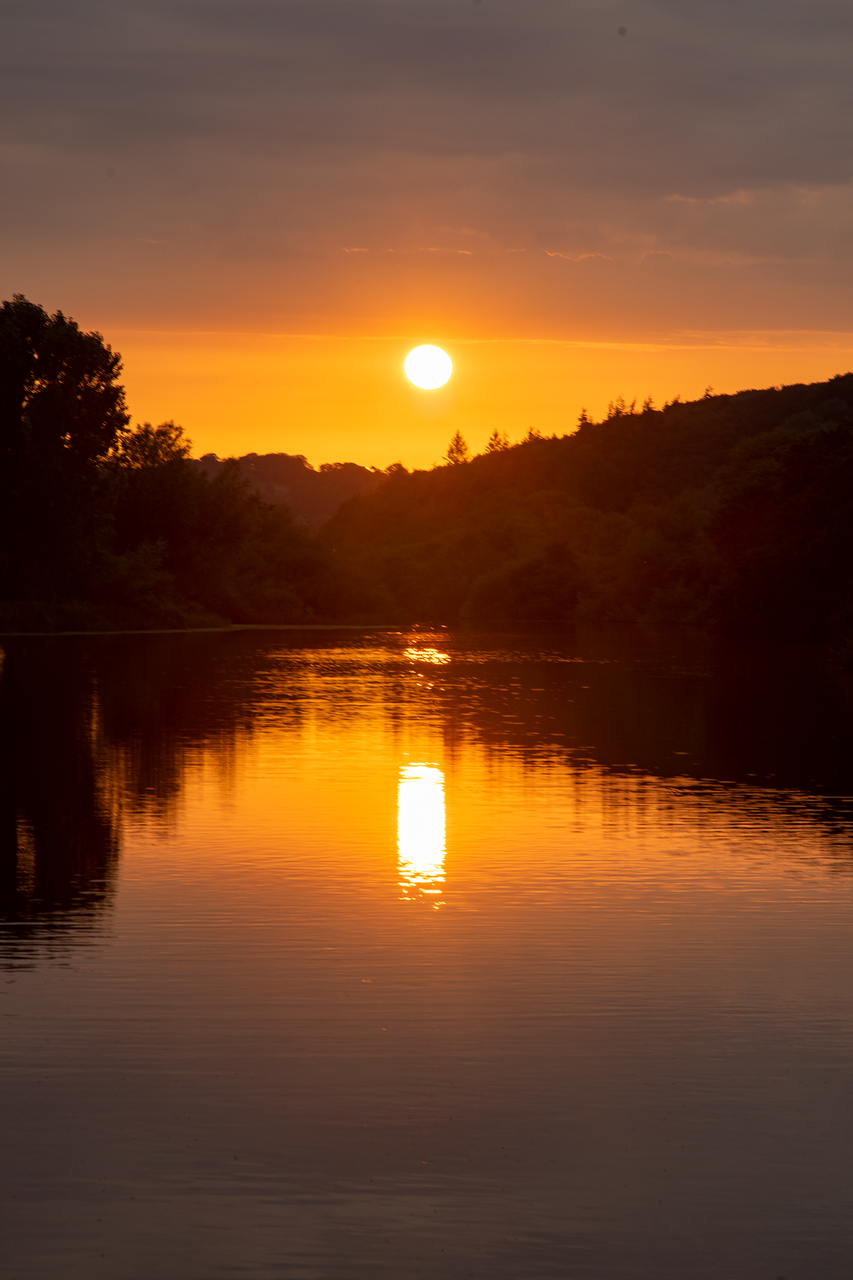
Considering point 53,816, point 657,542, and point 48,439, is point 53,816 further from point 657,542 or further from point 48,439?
point 657,542

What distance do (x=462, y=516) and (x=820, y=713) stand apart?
161345 mm

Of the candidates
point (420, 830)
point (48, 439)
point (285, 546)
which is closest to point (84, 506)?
point (48, 439)

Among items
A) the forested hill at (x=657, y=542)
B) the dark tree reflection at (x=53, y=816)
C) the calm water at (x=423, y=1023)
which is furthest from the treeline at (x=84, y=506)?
the calm water at (x=423, y=1023)

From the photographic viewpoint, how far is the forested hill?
70.3 m

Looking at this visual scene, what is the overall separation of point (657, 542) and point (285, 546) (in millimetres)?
29361

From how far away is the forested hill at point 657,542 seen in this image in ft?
231

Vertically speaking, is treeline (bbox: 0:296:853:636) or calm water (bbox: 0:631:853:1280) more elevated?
treeline (bbox: 0:296:853:636)

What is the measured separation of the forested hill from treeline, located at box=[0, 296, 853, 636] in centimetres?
17

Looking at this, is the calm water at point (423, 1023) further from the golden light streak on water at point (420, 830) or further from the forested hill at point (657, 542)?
the forested hill at point (657, 542)

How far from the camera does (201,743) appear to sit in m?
22.4

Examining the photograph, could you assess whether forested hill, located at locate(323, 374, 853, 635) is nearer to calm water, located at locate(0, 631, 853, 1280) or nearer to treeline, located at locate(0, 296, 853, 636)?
treeline, located at locate(0, 296, 853, 636)

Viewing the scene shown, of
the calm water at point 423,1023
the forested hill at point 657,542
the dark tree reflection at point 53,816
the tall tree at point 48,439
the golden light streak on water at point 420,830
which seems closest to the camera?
the calm water at point 423,1023

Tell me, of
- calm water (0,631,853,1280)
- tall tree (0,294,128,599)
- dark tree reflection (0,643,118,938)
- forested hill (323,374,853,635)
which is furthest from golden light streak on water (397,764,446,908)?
tall tree (0,294,128,599)

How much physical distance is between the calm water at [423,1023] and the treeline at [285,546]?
4969cm
